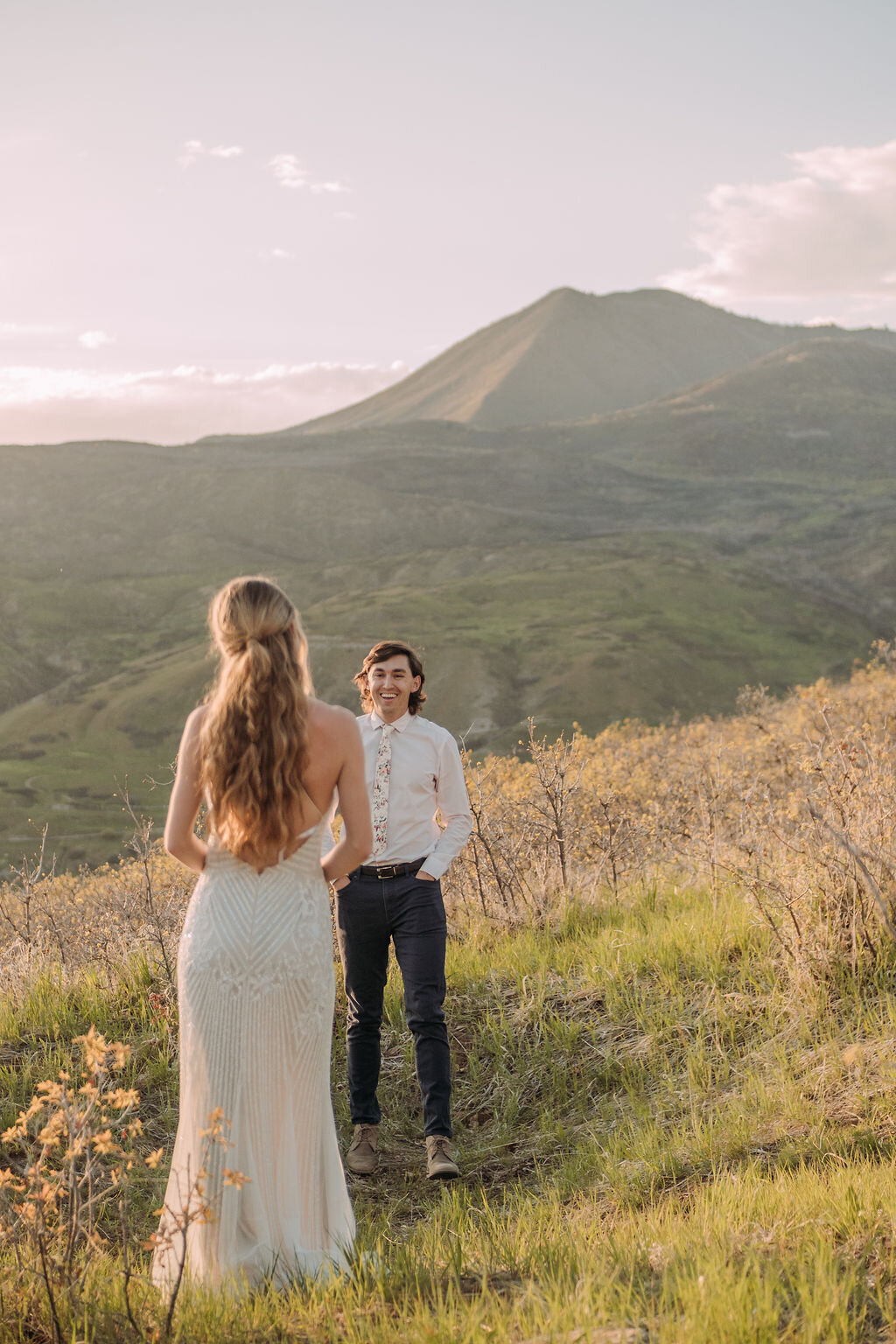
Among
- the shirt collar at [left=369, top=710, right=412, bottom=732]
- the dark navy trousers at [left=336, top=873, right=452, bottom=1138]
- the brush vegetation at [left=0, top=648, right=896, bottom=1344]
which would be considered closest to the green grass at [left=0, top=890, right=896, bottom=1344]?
the brush vegetation at [left=0, top=648, right=896, bottom=1344]

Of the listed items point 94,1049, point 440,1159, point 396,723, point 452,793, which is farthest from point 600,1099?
point 94,1049

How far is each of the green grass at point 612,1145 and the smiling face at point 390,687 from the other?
1.65m

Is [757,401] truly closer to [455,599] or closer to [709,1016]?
[455,599]

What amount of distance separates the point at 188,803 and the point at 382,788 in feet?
4.47

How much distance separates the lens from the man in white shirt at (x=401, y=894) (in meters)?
4.37

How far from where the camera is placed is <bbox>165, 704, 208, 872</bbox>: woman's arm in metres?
3.20

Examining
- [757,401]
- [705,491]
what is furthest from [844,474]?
[757,401]

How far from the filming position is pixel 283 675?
3086 millimetres

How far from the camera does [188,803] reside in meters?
3.24

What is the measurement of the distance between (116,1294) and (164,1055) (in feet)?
7.61

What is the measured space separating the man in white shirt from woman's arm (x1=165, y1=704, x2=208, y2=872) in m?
1.13

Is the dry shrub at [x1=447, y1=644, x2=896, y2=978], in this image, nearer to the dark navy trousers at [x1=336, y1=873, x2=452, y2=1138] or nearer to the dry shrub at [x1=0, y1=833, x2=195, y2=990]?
the dark navy trousers at [x1=336, y1=873, x2=452, y2=1138]

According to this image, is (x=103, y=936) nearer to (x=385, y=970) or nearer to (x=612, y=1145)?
(x=385, y=970)

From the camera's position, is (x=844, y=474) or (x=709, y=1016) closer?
(x=709, y=1016)
